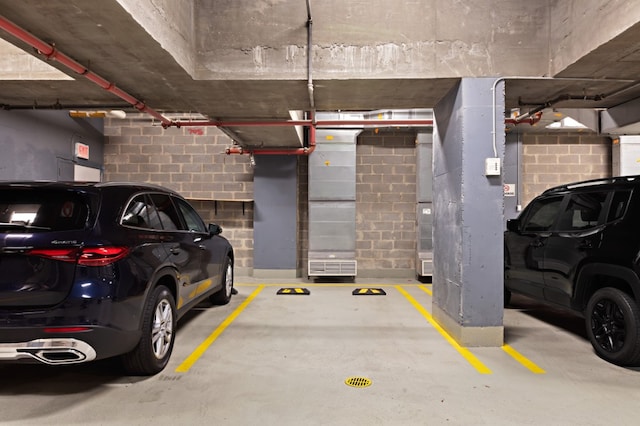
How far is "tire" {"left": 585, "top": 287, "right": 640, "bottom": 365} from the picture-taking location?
3.03 meters

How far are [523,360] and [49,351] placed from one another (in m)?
3.97

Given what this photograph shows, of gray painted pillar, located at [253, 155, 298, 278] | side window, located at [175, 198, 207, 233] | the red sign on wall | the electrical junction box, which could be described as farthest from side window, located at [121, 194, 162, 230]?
the red sign on wall

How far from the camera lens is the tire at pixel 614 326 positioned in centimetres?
303

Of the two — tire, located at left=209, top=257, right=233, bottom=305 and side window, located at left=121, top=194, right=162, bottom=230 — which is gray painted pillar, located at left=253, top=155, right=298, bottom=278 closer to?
tire, located at left=209, top=257, right=233, bottom=305

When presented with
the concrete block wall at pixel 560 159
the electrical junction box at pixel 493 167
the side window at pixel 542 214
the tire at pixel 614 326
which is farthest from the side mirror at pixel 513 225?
the concrete block wall at pixel 560 159

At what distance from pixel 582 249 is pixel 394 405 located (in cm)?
268

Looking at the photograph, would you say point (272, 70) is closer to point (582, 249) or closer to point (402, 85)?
point (402, 85)

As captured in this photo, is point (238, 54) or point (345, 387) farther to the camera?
point (238, 54)

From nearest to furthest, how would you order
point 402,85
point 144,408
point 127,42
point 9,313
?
point 9,313 → point 144,408 → point 127,42 → point 402,85

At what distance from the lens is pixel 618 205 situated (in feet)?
10.9

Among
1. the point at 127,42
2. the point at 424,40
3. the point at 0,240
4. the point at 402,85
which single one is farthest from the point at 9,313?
the point at 424,40

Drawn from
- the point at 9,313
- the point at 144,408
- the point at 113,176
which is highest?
the point at 113,176

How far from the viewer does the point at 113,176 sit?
7.74m

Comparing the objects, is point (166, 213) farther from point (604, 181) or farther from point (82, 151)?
point (82, 151)
